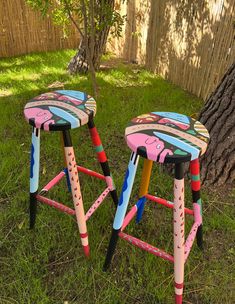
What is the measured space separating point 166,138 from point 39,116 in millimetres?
759

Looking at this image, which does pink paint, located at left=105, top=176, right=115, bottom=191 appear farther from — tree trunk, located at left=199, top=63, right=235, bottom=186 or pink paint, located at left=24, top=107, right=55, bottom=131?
tree trunk, located at left=199, top=63, right=235, bottom=186

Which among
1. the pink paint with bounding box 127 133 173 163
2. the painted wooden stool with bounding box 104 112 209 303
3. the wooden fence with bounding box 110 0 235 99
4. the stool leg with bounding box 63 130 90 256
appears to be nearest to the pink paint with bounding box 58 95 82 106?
the stool leg with bounding box 63 130 90 256

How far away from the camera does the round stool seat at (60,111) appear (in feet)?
5.70

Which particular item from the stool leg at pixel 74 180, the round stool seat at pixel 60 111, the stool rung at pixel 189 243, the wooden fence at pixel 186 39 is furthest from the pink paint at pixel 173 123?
the wooden fence at pixel 186 39

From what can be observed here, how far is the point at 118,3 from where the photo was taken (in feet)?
21.5

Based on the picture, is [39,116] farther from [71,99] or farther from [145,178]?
[145,178]

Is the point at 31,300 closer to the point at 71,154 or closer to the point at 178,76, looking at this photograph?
the point at 71,154

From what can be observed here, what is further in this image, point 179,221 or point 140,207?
point 140,207

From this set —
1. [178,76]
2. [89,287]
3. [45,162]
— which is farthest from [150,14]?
[89,287]

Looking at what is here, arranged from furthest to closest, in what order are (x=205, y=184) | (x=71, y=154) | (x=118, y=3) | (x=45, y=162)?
(x=118, y=3)
(x=45, y=162)
(x=205, y=184)
(x=71, y=154)

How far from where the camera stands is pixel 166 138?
1.62 metres

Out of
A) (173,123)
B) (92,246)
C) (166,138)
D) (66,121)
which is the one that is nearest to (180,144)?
(166,138)

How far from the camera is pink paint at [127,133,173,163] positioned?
1.49 metres

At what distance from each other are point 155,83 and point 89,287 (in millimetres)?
3811
